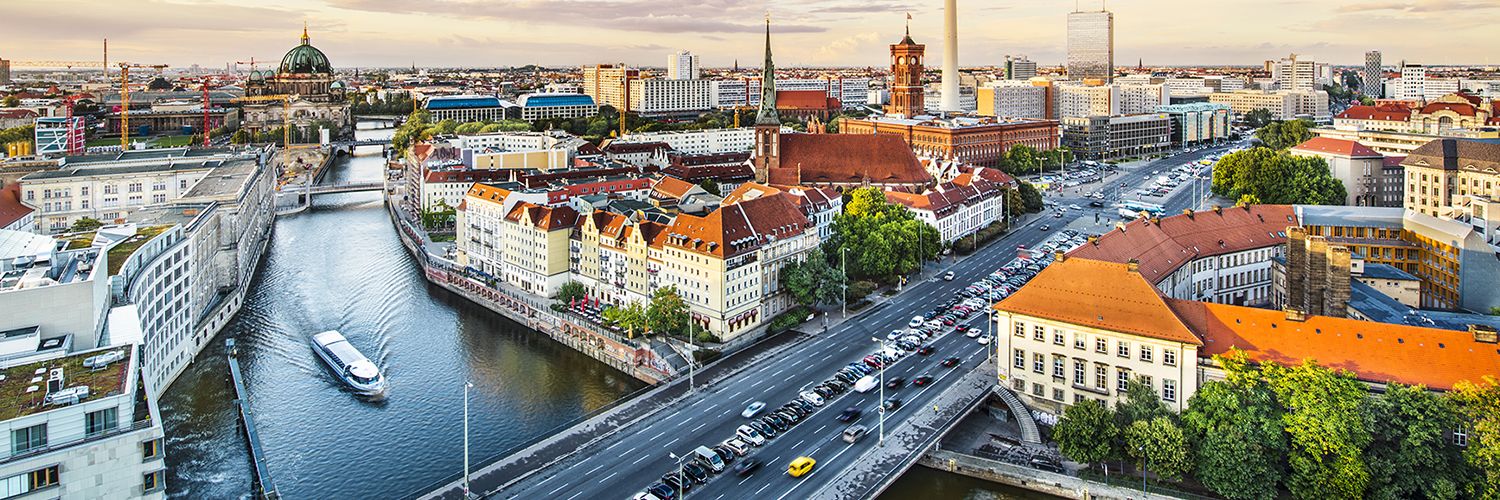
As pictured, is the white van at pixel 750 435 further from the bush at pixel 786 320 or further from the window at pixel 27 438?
the window at pixel 27 438

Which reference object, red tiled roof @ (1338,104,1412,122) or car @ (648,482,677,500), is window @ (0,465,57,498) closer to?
car @ (648,482,677,500)

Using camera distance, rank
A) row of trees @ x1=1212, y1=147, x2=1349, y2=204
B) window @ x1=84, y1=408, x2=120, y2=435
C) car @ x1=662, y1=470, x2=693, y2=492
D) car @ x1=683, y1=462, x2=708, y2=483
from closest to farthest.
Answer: window @ x1=84, y1=408, x2=120, y2=435
car @ x1=662, y1=470, x2=693, y2=492
car @ x1=683, y1=462, x2=708, y2=483
row of trees @ x1=1212, y1=147, x2=1349, y2=204

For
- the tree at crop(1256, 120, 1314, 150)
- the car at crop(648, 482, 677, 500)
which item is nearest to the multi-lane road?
the car at crop(648, 482, 677, 500)

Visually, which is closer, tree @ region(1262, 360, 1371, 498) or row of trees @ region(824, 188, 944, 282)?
tree @ region(1262, 360, 1371, 498)

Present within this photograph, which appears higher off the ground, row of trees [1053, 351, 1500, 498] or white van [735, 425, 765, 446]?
row of trees [1053, 351, 1500, 498]

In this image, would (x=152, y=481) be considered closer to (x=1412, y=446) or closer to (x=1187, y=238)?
(x=1412, y=446)

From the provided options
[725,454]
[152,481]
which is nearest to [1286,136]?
[725,454]
